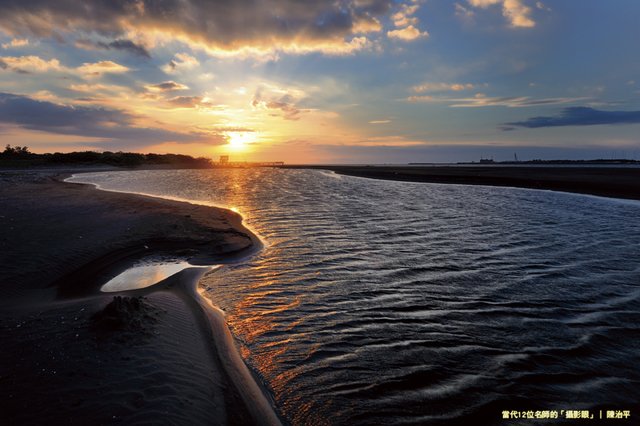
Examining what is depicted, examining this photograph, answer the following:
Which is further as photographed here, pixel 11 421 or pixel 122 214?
pixel 122 214

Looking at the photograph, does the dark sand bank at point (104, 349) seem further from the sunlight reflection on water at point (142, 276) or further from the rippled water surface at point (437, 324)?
the rippled water surface at point (437, 324)

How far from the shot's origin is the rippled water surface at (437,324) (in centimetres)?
488

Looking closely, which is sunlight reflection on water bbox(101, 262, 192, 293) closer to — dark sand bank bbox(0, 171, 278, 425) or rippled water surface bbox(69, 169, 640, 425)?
dark sand bank bbox(0, 171, 278, 425)

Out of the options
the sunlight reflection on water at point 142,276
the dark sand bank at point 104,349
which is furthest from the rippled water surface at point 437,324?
the sunlight reflection on water at point 142,276

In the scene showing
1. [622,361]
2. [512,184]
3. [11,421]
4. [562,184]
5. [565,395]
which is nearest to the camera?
[11,421]

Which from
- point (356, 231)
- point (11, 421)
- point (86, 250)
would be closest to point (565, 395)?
point (11, 421)

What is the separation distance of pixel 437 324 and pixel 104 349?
6411 millimetres

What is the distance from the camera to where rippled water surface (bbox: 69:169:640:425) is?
4.88m

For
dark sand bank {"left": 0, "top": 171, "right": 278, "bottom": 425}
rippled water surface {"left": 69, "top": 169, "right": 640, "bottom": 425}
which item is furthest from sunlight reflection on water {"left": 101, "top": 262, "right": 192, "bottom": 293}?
rippled water surface {"left": 69, "top": 169, "right": 640, "bottom": 425}

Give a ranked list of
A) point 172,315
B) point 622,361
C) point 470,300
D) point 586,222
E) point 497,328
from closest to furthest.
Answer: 1. point 622,361
2. point 497,328
3. point 172,315
4. point 470,300
5. point 586,222

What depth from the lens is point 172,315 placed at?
7.46 meters

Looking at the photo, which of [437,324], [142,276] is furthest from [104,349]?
[437,324]

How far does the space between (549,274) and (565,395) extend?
650 cm

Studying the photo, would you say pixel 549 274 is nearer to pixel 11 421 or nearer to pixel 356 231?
pixel 356 231
